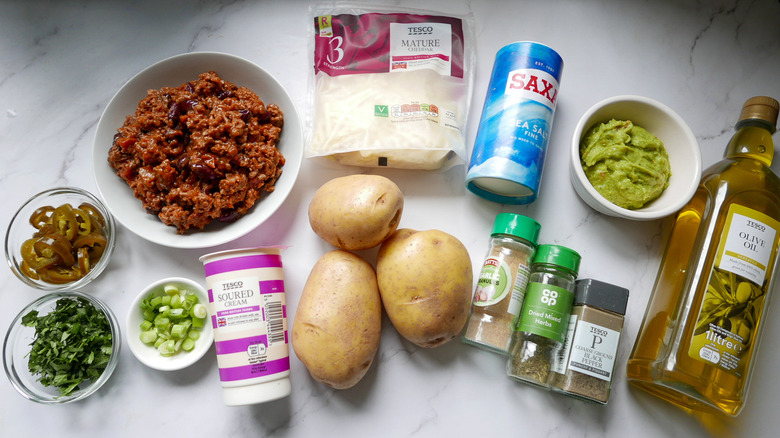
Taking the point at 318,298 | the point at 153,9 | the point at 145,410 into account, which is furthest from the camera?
the point at 153,9

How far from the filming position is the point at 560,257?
105 centimetres

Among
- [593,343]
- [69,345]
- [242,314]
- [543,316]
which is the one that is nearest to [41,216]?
[69,345]

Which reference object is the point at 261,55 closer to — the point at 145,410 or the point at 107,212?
the point at 107,212

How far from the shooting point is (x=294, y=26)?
1258mm

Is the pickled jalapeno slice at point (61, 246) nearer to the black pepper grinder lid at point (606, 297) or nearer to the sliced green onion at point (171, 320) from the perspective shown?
the sliced green onion at point (171, 320)

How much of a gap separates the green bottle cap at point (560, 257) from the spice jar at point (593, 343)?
0.17ft

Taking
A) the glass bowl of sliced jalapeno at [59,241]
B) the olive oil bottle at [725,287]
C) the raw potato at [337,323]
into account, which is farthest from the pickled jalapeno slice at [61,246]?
the olive oil bottle at [725,287]

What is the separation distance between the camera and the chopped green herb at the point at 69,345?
40.9 inches

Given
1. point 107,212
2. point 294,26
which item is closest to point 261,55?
point 294,26

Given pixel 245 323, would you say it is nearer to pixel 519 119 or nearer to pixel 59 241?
pixel 59 241

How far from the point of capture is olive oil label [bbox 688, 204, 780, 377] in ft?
3.33

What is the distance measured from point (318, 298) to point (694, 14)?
1278 millimetres

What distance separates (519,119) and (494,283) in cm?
38

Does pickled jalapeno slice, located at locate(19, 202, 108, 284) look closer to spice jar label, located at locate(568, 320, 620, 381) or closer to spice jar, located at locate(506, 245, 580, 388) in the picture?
spice jar, located at locate(506, 245, 580, 388)
